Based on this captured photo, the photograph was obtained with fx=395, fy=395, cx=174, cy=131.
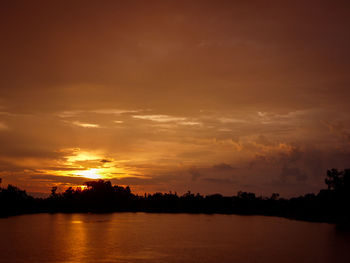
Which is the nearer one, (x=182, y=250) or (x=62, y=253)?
(x=62, y=253)

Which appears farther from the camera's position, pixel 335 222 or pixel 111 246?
pixel 335 222

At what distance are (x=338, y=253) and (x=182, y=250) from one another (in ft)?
89.9

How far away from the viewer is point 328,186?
529 ft

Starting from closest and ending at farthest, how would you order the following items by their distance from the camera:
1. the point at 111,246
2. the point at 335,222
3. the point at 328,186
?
the point at 111,246 < the point at 335,222 < the point at 328,186

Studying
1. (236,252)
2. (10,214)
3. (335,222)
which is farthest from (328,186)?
(10,214)

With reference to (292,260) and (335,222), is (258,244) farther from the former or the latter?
(335,222)

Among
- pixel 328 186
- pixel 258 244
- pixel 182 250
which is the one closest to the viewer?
pixel 182 250

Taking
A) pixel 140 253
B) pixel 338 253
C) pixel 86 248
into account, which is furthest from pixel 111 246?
pixel 338 253

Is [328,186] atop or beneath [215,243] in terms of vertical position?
atop

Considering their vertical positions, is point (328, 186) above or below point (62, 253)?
above

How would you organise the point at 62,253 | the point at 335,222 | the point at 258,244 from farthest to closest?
the point at 335,222, the point at 258,244, the point at 62,253

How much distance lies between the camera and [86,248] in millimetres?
73000

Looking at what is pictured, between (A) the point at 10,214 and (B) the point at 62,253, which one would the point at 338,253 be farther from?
(A) the point at 10,214

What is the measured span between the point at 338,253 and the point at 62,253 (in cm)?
4765
